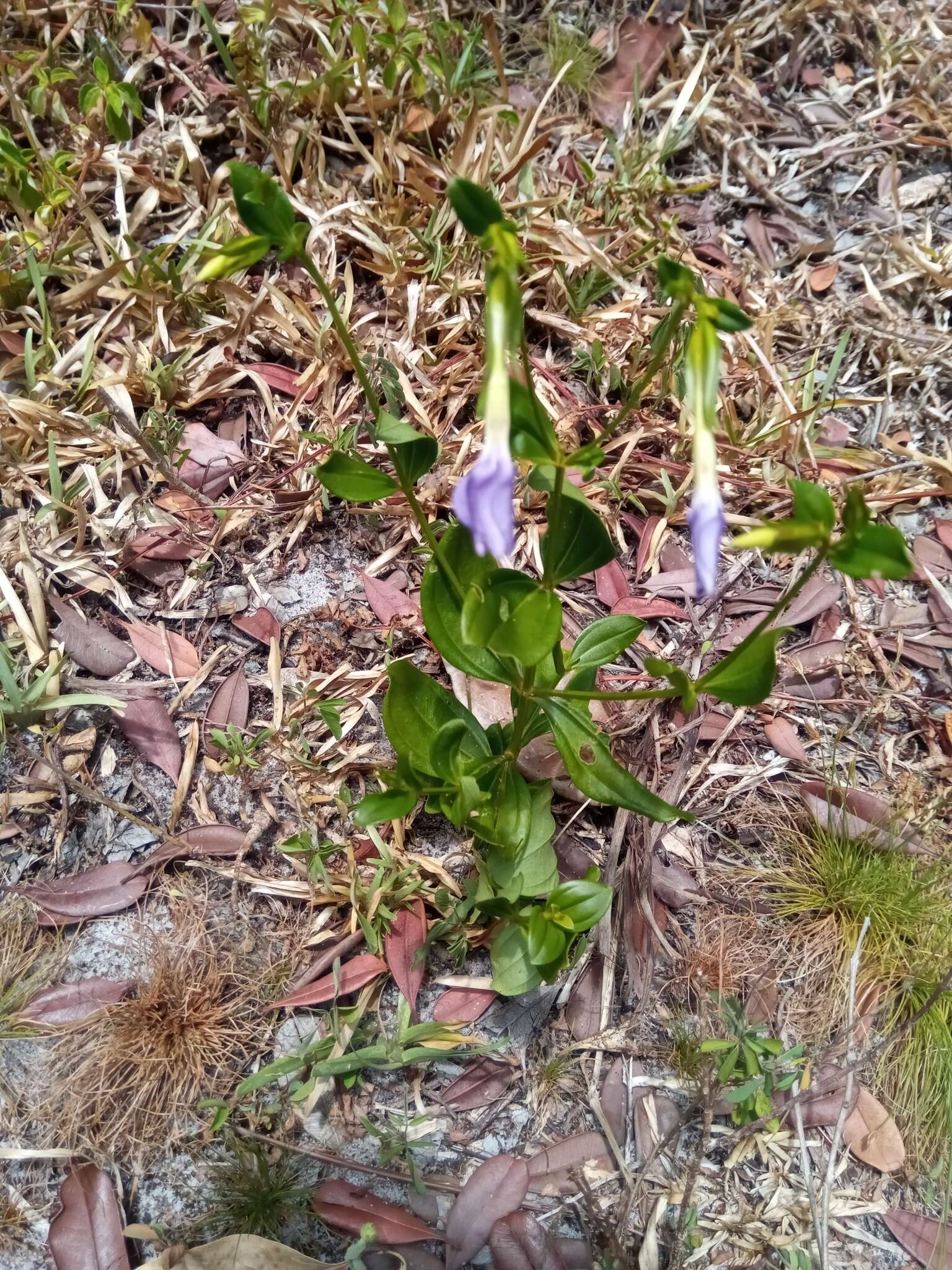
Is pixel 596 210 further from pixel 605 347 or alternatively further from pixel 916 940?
pixel 916 940

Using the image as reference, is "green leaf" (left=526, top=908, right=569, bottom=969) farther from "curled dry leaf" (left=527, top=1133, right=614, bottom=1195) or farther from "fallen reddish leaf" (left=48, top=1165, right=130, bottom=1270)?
"fallen reddish leaf" (left=48, top=1165, right=130, bottom=1270)

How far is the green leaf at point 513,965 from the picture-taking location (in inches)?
69.6

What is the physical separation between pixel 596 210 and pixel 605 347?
49cm

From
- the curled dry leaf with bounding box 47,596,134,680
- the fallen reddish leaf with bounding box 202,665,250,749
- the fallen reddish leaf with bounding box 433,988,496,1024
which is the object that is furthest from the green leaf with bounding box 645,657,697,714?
the curled dry leaf with bounding box 47,596,134,680

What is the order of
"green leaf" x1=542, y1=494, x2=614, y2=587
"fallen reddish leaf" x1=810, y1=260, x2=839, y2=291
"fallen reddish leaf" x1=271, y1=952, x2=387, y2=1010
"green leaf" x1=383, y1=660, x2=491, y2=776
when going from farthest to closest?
"fallen reddish leaf" x1=810, y1=260, x2=839, y2=291, "fallen reddish leaf" x1=271, y1=952, x2=387, y2=1010, "green leaf" x1=383, y1=660, x2=491, y2=776, "green leaf" x1=542, y1=494, x2=614, y2=587

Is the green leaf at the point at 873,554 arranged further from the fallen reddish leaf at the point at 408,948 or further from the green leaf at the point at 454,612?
the fallen reddish leaf at the point at 408,948

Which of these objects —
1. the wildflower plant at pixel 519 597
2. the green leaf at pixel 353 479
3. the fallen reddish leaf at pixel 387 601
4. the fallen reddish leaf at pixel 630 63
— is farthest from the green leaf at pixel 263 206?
the fallen reddish leaf at pixel 630 63

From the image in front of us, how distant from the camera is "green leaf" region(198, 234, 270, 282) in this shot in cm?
123

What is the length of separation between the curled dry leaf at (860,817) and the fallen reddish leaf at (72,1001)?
5.37 feet

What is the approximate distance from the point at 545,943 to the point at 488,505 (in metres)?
0.93

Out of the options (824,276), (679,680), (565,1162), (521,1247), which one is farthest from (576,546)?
(824,276)

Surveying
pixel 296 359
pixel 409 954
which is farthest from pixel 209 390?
pixel 409 954

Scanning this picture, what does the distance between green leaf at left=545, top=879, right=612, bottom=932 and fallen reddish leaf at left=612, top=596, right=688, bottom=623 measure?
33.2 inches

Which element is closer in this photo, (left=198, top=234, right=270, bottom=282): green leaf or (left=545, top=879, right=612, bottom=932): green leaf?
(left=198, top=234, right=270, bottom=282): green leaf
